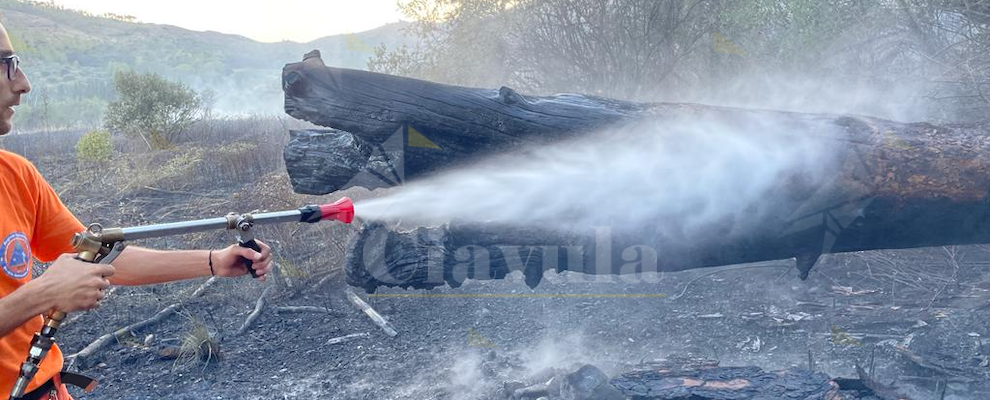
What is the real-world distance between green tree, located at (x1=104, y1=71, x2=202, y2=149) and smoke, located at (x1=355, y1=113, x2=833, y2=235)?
11.3 m

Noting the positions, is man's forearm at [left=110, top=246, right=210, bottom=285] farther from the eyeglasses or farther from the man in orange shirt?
the eyeglasses

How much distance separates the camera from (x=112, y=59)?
3884 cm

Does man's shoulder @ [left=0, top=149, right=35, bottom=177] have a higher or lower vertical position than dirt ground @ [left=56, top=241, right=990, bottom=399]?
higher

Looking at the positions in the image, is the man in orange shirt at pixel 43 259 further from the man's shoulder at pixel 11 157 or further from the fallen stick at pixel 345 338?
the fallen stick at pixel 345 338

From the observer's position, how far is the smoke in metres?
4.33

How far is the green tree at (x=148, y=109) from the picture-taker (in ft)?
44.6

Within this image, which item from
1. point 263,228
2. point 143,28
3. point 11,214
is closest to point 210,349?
point 263,228

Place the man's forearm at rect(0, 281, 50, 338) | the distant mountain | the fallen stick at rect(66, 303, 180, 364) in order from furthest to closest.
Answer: the distant mountain
the fallen stick at rect(66, 303, 180, 364)
the man's forearm at rect(0, 281, 50, 338)

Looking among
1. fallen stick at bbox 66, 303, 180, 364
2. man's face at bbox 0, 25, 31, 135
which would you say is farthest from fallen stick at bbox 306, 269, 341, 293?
man's face at bbox 0, 25, 31, 135

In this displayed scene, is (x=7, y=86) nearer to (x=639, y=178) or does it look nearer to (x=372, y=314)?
(x=639, y=178)

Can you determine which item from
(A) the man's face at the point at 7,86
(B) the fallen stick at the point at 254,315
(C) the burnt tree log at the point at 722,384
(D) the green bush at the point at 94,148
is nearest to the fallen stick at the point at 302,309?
(B) the fallen stick at the point at 254,315

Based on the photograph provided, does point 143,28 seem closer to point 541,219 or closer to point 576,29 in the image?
point 576,29

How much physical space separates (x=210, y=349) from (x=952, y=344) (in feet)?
18.7

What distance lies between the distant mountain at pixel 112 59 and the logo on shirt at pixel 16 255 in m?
27.0
